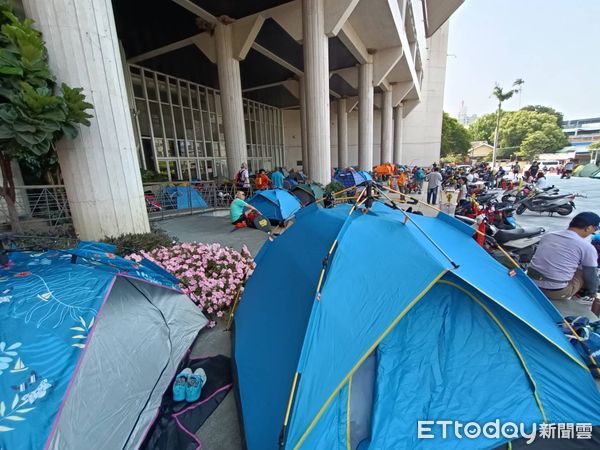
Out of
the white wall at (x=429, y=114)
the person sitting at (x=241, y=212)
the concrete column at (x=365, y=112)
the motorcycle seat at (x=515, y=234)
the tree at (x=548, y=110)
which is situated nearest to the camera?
the motorcycle seat at (x=515, y=234)

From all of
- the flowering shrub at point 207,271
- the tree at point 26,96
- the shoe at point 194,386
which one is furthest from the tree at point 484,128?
the shoe at point 194,386

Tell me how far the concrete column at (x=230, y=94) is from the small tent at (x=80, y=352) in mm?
11671

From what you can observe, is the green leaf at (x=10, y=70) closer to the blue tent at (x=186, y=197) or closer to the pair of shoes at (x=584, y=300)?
the blue tent at (x=186, y=197)

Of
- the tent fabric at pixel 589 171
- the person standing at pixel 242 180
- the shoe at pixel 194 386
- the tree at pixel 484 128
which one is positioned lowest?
the shoe at pixel 194 386

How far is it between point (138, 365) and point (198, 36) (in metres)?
15.3

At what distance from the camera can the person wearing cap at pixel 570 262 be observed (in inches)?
129

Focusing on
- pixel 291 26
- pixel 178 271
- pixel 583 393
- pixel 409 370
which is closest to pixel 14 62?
pixel 178 271

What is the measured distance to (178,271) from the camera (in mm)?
3896

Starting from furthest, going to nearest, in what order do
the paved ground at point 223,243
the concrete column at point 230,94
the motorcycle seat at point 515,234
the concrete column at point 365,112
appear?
the concrete column at point 365,112
the concrete column at point 230,94
the motorcycle seat at point 515,234
the paved ground at point 223,243

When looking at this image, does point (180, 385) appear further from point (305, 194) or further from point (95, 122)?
point (305, 194)

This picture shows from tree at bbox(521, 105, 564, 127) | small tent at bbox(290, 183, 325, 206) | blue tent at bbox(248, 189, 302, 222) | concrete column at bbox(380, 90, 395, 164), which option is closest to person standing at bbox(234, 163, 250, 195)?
small tent at bbox(290, 183, 325, 206)

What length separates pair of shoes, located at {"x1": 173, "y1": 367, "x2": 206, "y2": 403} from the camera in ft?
7.97

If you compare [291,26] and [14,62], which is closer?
[14,62]

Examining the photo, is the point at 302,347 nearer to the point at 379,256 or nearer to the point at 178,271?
the point at 379,256
